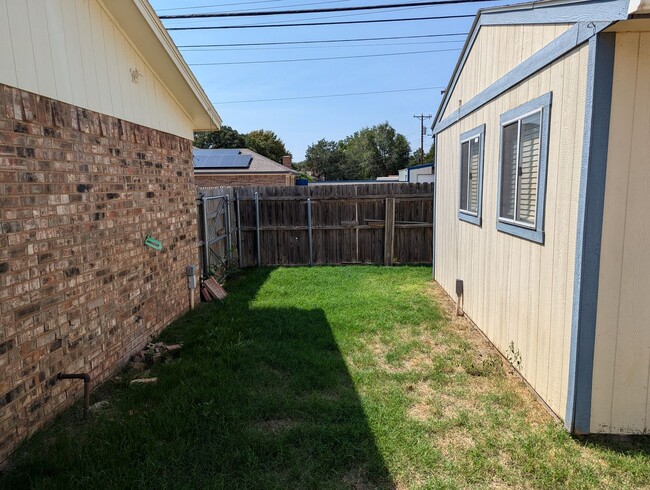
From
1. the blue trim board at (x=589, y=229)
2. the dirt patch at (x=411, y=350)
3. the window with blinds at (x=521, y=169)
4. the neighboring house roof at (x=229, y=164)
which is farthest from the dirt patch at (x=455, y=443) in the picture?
the neighboring house roof at (x=229, y=164)

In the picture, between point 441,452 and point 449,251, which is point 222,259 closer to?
point 449,251

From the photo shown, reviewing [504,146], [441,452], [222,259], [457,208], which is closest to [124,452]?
[441,452]

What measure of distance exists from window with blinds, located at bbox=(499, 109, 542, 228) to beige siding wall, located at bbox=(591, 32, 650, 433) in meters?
0.85

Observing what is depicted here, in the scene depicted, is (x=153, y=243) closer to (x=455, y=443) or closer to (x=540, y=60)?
(x=455, y=443)

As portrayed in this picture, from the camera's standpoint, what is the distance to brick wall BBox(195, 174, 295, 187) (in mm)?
22969

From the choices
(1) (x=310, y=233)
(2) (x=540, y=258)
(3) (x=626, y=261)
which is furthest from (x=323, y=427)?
(1) (x=310, y=233)

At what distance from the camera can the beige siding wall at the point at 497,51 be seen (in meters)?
3.75

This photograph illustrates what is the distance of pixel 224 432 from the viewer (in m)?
3.15

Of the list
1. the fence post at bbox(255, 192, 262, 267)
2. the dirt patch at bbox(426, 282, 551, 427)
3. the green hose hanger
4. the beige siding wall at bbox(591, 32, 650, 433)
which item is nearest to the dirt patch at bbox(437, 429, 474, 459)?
the dirt patch at bbox(426, 282, 551, 427)

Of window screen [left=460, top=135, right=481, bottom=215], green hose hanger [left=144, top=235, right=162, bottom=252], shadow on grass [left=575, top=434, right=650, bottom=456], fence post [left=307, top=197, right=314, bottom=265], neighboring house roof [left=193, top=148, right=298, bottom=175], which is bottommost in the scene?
shadow on grass [left=575, top=434, right=650, bottom=456]

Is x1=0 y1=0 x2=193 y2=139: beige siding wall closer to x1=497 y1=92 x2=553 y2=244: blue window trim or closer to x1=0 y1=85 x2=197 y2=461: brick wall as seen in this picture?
x1=0 y1=85 x2=197 y2=461: brick wall

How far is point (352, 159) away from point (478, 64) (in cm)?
6270

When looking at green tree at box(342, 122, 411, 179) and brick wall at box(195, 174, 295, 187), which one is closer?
brick wall at box(195, 174, 295, 187)

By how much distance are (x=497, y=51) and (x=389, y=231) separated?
5.64 meters
